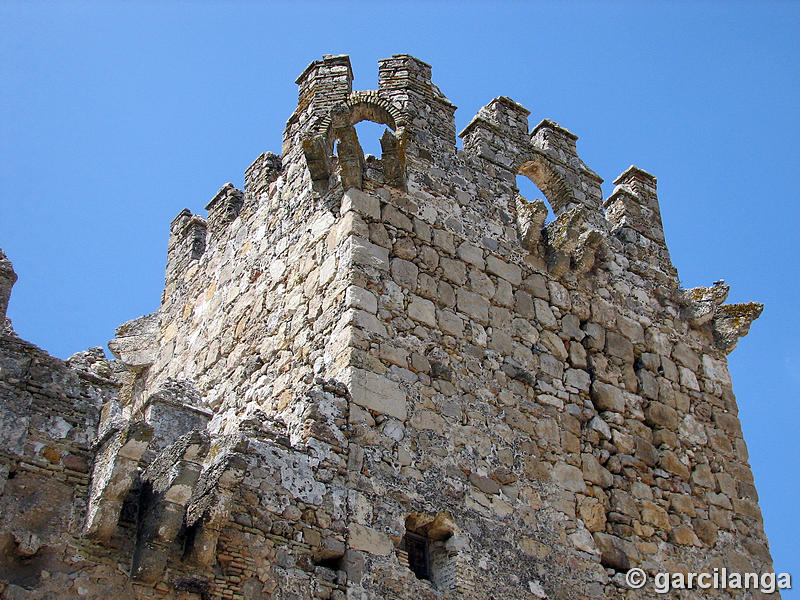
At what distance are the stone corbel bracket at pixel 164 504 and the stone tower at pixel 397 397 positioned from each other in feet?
0.06

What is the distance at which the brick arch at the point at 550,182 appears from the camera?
10.1 m

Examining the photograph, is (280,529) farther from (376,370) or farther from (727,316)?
(727,316)

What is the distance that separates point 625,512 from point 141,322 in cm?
598

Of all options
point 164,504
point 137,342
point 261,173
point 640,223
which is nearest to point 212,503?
point 164,504

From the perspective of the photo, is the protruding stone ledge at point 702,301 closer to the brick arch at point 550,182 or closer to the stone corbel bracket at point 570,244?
the stone corbel bracket at point 570,244

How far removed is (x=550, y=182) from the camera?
10188 millimetres

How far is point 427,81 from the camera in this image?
376 inches

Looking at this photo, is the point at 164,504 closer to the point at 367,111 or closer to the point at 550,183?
the point at 367,111

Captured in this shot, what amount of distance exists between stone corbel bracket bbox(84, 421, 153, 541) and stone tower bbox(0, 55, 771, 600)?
0.01 metres

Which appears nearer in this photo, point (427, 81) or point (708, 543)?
point (708, 543)

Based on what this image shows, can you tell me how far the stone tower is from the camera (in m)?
5.85

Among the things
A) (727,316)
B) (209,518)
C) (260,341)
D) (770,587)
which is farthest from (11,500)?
(727,316)

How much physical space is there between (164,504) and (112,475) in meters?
0.36

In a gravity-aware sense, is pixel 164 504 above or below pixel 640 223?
below
